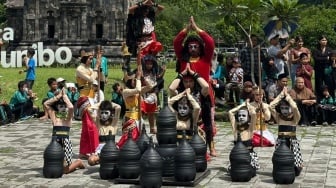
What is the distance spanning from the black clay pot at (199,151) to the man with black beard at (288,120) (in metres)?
1.19

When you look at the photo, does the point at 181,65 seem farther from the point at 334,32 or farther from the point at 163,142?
the point at 334,32

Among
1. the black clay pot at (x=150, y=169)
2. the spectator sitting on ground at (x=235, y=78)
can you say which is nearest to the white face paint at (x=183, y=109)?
the black clay pot at (x=150, y=169)

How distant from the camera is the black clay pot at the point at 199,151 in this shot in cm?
999

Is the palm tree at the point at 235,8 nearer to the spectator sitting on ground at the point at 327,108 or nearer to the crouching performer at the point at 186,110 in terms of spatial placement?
the spectator sitting on ground at the point at 327,108

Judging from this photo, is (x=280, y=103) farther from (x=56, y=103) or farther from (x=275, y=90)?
(x=275, y=90)

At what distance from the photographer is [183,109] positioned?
10.6m

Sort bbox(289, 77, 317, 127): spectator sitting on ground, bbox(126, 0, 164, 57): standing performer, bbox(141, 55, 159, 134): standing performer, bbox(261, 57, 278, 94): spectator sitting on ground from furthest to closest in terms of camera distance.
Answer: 1. bbox(261, 57, 278, 94): spectator sitting on ground
2. bbox(289, 77, 317, 127): spectator sitting on ground
3. bbox(126, 0, 164, 57): standing performer
4. bbox(141, 55, 159, 134): standing performer

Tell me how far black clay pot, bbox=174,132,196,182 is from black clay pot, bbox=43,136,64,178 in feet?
6.54

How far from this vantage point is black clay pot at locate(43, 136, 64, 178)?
9.95 m

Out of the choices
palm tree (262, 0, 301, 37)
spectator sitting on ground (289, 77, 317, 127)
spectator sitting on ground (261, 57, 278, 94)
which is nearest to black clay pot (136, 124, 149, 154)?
spectator sitting on ground (289, 77, 317, 127)

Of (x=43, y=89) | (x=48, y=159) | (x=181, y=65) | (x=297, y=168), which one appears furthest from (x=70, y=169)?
(x=43, y=89)

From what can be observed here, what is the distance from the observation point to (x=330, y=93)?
17781mm

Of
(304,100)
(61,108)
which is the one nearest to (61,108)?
(61,108)

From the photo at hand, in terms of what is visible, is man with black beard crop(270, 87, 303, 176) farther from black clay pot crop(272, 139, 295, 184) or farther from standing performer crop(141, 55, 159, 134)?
standing performer crop(141, 55, 159, 134)
